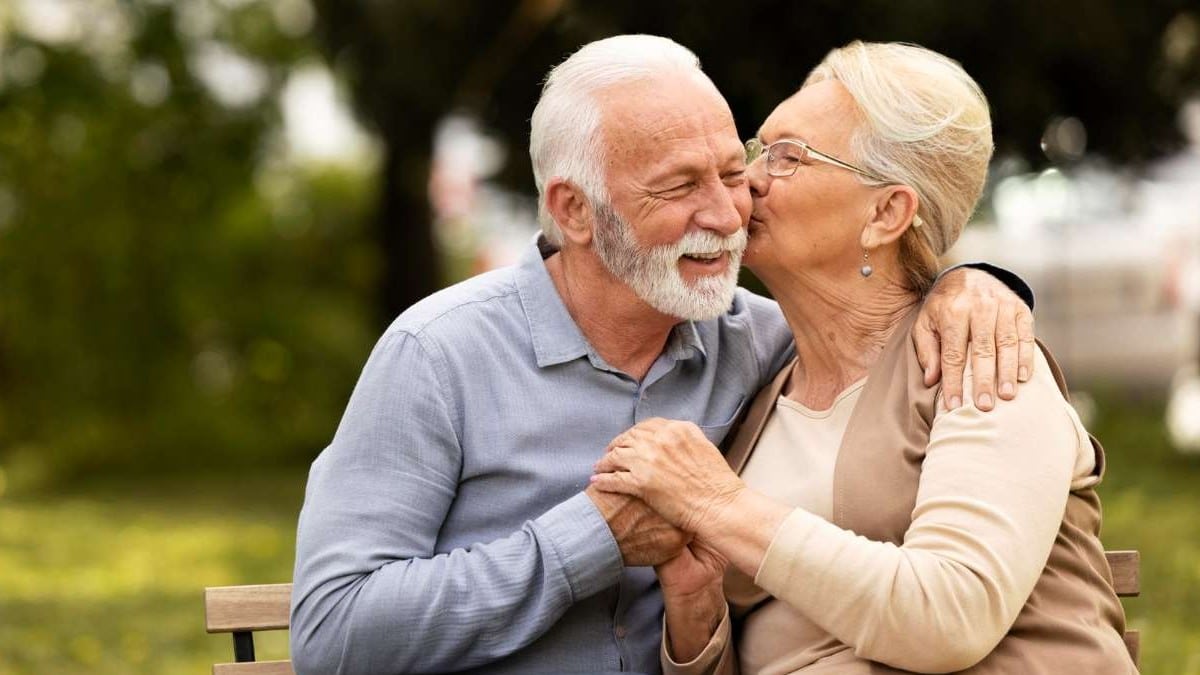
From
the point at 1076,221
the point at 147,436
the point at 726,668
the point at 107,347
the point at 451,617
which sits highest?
the point at 451,617

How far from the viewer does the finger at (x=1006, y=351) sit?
256 cm

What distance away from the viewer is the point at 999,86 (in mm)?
9875

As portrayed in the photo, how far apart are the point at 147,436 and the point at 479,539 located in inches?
539

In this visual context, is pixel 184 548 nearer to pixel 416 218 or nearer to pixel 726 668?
pixel 416 218

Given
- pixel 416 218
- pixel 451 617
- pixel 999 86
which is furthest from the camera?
pixel 416 218

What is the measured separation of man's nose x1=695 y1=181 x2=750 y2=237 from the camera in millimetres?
2869

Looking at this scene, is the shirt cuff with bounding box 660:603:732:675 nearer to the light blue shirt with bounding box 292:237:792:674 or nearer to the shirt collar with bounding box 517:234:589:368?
the light blue shirt with bounding box 292:237:792:674

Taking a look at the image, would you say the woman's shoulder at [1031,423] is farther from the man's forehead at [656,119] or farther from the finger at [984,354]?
the man's forehead at [656,119]

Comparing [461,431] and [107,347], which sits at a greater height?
[461,431]

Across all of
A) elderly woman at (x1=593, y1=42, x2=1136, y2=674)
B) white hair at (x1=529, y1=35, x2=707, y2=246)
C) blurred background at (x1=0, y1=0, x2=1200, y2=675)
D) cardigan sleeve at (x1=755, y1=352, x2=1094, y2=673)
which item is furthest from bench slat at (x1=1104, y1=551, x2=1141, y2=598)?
blurred background at (x1=0, y1=0, x2=1200, y2=675)

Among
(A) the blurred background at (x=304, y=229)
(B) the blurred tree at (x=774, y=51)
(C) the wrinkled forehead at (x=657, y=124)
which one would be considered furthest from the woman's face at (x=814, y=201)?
(B) the blurred tree at (x=774, y=51)

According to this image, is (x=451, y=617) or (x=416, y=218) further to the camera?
(x=416, y=218)

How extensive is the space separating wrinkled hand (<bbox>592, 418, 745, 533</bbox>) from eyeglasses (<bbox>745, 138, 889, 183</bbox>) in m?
0.54

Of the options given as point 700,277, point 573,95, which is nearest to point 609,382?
point 700,277
